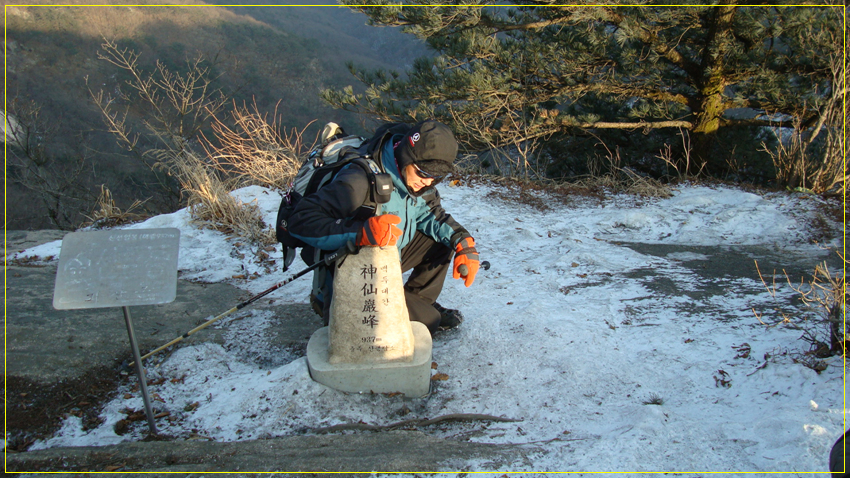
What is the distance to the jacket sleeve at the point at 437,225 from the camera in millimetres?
2943

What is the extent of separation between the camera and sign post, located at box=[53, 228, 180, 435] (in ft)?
6.57

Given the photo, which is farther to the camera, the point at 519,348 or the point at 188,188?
the point at 188,188

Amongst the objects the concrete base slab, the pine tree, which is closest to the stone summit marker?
the concrete base slab

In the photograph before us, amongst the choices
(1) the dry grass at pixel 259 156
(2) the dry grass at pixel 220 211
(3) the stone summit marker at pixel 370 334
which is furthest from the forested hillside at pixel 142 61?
(3) the stone summit marker at pixel 370 334

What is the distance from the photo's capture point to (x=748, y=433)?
206 cm

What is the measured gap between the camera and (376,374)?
252cm

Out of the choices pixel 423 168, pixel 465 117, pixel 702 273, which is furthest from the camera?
pixel 465 117

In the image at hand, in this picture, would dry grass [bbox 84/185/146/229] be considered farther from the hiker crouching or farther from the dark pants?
the dark pants

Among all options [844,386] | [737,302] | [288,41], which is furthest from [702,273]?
[288,41]

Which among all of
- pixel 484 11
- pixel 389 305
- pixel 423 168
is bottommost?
→ pixel 389 305

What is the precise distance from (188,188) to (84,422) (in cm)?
341

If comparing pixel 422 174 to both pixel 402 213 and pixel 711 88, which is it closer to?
pixel 402 213

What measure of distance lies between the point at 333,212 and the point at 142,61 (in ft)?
113

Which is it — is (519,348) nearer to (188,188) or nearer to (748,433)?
(748,433)
